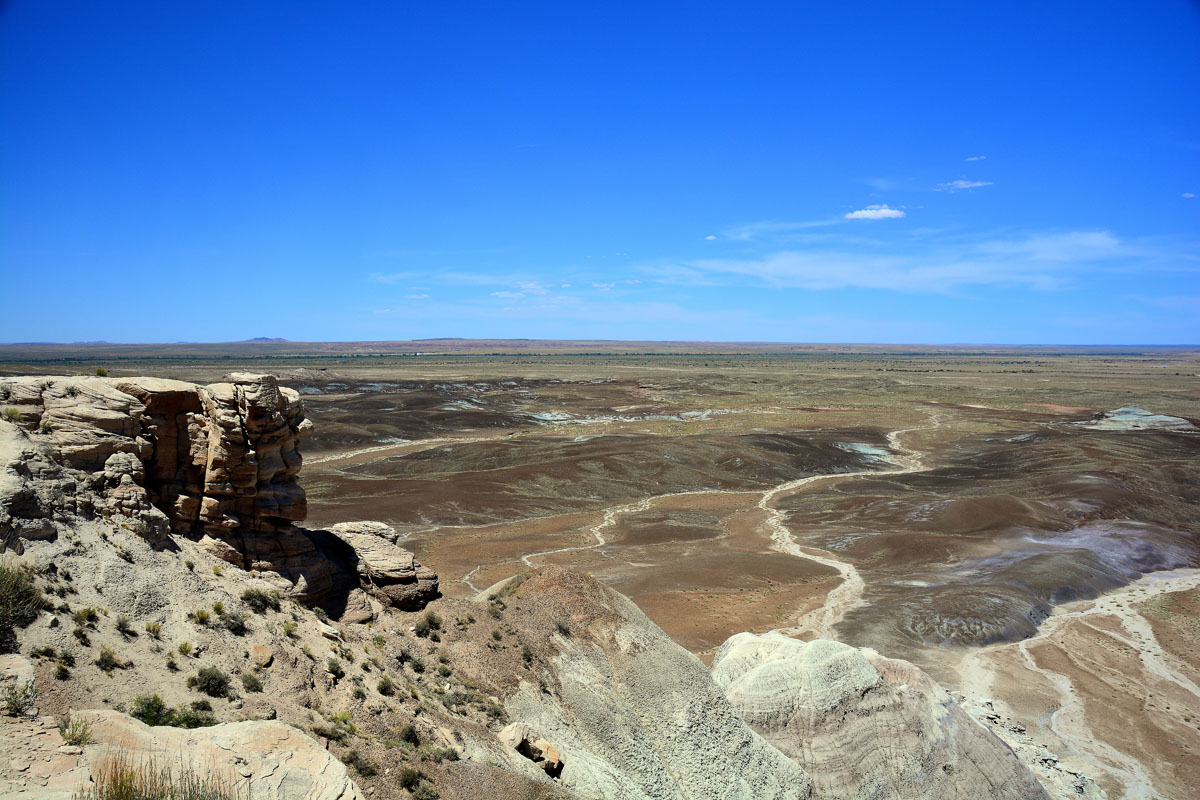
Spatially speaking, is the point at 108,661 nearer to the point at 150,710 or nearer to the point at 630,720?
the point at 150,710

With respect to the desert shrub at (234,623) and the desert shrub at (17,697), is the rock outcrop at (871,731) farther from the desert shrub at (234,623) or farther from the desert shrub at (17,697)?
the desert shrub at (17,697)

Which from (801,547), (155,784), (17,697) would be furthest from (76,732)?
(801,547)

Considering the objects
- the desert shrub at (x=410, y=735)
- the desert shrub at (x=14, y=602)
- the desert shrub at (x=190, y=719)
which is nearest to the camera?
the desert shrub at (x=14, y=602)

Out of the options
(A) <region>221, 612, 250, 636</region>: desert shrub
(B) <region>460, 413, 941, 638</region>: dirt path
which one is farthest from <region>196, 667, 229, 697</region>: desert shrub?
(B) <region>460, 413, 941, 638</region>: dirt path

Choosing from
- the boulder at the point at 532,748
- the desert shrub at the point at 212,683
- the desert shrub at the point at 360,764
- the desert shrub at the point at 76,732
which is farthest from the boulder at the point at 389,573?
the desert shrub at the point at 76,732

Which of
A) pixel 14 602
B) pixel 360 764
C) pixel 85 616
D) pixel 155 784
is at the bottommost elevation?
pixel 360 764

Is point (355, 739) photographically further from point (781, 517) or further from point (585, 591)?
point (781, 517)
